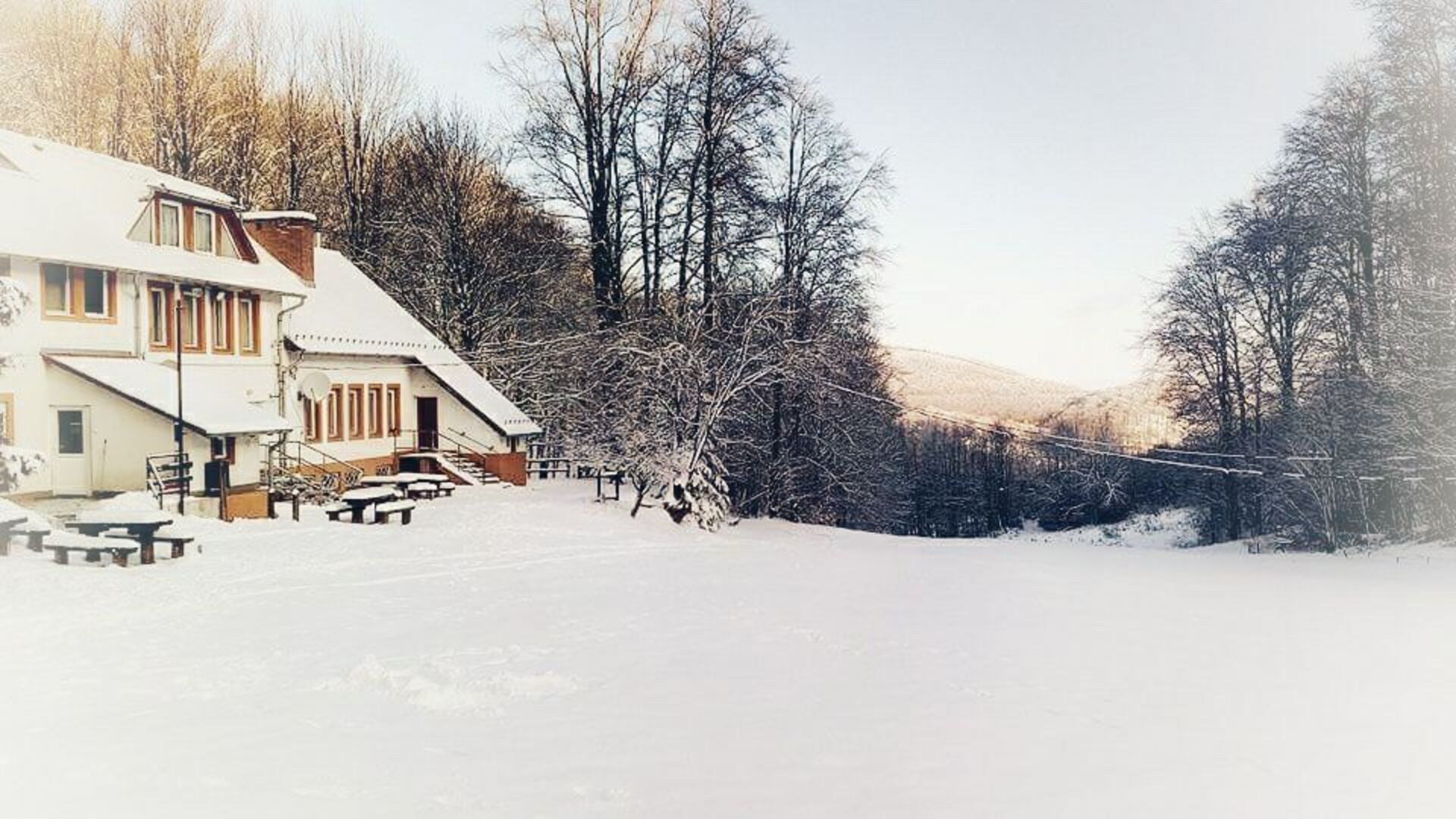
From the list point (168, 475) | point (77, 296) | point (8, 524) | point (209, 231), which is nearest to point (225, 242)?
point (209, 231)

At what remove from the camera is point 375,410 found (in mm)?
15000

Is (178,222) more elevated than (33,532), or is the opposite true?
(178,222)

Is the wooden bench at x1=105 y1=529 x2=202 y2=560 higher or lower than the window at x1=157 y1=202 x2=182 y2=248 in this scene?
lower

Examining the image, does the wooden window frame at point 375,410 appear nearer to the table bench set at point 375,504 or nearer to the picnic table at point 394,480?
the picnic table at point 394,480

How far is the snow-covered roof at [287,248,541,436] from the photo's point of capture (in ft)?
45.4

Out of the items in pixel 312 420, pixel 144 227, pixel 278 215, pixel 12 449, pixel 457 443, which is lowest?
pixel 12 449

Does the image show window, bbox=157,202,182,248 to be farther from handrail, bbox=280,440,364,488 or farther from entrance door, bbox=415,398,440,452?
entrance door, bbox=415,398,440,452

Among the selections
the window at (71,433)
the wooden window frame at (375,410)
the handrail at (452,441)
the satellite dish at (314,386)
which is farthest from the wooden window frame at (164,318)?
the handrail at (452,441)

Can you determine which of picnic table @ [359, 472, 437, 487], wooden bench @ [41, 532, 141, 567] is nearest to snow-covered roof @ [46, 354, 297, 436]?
picnic table @ [359, 472, 437, 487]

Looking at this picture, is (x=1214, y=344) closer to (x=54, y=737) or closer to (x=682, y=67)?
(x=682, y=67)

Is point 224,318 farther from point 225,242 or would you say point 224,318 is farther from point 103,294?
point 103,294

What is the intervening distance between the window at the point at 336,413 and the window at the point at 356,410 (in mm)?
251

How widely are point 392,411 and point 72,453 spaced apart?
253 inches

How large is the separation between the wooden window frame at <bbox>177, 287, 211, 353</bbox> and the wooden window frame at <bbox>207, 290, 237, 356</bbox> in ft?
0.17
